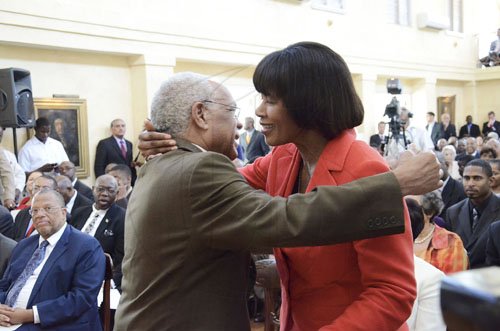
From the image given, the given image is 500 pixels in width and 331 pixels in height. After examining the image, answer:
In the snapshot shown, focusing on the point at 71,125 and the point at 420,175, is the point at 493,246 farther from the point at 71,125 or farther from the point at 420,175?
the point at 71,125

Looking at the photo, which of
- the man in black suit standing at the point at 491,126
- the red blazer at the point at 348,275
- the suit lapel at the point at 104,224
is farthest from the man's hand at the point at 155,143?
the man in black suit standing at the point at 491,126

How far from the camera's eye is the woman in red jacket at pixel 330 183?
49.6 inches

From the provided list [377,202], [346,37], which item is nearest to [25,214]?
[377,202]

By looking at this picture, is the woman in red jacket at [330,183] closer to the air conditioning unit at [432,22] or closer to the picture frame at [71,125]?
the picture frame at [71,125]

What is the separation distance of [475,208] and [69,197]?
147 inches

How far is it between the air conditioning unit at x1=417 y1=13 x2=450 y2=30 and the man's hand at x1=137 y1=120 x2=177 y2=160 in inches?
642

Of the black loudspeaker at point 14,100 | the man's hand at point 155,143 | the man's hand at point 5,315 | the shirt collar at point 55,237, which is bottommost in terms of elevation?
the man's hand at point 5,315

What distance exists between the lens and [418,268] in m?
2.48

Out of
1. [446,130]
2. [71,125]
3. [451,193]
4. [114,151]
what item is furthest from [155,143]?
[446,130]

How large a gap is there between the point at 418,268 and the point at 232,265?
1.30 m

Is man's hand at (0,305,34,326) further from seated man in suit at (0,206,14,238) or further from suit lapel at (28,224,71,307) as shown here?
seated man in suit at (0,206,14,238)

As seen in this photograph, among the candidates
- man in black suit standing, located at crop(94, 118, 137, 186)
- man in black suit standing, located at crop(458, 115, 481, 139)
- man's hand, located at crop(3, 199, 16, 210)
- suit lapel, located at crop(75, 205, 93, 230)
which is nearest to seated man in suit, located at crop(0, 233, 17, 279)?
suit lapel, located at crop(75, 205, 93, 230)

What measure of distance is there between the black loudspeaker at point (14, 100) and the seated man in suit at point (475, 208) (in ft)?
16.0

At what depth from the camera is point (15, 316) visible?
142 inches
